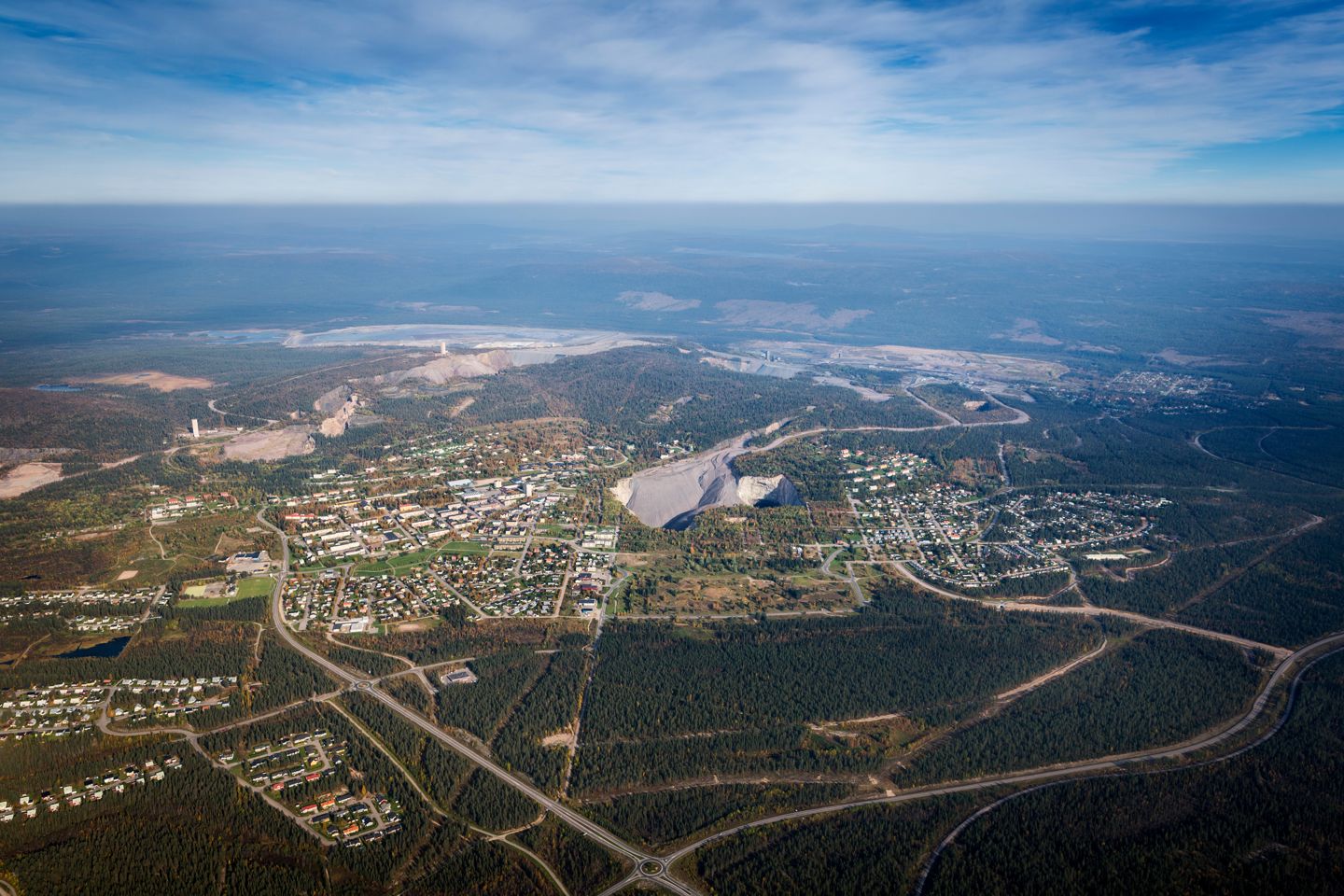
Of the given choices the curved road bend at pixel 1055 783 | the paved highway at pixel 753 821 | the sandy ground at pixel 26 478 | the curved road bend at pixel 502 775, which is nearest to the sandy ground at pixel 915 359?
the paved highway at pixel 753 821

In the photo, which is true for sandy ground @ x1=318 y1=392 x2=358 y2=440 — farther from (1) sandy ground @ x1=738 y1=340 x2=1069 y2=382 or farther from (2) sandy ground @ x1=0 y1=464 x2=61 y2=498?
(1) sandy ground @ x1=738 y1=340 x2=1069 y2=382

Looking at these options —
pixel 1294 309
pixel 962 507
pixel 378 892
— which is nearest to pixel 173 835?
pixel 378 892

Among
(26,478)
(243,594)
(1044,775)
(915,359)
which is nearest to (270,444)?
(26,478)

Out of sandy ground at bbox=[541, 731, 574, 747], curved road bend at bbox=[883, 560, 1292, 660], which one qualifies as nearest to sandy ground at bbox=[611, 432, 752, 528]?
curved road bend at bbox=[883, 560, 1292, 660]

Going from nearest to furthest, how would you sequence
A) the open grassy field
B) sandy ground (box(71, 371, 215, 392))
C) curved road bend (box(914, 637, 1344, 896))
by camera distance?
curved road bend (box(914, 637, 1344, 896))
the open grassy field
sandy ground (box(71, 371, 215, 392))

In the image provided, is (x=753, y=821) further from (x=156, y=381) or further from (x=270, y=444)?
(x=156, y=381)

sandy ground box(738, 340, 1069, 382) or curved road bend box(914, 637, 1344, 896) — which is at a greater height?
curved road bend box(914, 637, 1344, 896)

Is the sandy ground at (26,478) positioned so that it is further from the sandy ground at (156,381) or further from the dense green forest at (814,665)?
the dense green forest at (814,665)

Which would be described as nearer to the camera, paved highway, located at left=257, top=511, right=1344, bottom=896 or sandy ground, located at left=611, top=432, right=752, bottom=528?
paved highway, located at left=257, top=511, right=1344, bottom=896
